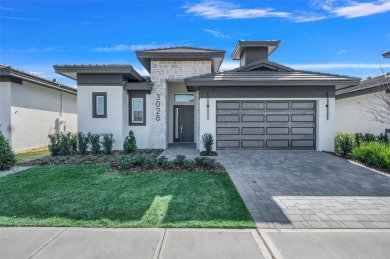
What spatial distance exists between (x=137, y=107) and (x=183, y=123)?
328cm

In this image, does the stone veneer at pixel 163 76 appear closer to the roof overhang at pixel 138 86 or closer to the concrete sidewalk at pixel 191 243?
the roof overhang at pixel 138 86

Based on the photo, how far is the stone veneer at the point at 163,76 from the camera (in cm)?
1286

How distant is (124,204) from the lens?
4691 millimetres

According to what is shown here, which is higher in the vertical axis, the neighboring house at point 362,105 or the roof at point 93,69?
the roof at point 93,69

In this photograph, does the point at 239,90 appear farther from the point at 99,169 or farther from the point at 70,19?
the point at 70,19

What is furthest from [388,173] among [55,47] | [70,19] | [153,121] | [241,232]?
[55,47]

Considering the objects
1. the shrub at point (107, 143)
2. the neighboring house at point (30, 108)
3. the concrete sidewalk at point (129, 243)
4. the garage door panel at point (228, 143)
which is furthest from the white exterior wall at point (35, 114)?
the concrete sidewalk at point (129, 243)

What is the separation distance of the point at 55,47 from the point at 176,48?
9554 millimetres

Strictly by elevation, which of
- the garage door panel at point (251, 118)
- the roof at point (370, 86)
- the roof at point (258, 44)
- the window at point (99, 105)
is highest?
the roof at point (258, 44)

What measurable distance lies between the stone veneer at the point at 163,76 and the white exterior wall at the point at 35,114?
6.62 m

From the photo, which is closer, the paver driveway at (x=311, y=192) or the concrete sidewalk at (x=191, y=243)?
the concrete sidewalk at (x=191, y=243)

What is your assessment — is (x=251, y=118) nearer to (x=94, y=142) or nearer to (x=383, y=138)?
(x=383, y=138)

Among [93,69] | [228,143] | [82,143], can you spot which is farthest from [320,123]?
[82,143]

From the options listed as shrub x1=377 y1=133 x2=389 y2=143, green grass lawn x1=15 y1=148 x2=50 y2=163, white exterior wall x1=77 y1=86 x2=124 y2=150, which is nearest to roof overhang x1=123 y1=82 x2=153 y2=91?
white exterior wall x1=77 y1=86 x2=124 y2=150
